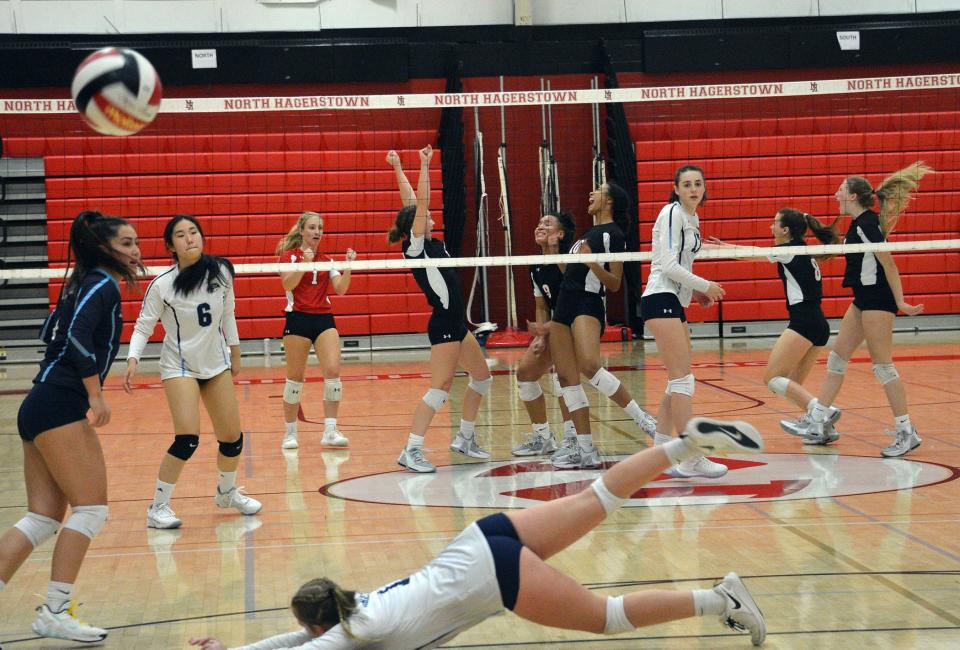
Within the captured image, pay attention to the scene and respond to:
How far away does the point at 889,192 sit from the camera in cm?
750

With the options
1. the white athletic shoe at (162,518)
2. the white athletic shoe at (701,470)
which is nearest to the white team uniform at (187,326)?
the white athletic shoe at (162,518)

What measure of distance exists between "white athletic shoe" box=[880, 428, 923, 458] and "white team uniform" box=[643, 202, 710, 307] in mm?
1741

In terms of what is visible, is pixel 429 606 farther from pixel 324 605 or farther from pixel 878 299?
pixel 878 299

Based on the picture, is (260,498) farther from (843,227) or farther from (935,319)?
(935,319)

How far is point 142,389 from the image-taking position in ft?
39.4

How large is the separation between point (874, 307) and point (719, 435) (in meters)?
4.11

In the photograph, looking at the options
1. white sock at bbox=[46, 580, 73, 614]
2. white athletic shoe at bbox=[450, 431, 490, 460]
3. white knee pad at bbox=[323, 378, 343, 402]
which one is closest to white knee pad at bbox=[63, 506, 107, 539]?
white sock at bbox=[46, 580, 73, 614]

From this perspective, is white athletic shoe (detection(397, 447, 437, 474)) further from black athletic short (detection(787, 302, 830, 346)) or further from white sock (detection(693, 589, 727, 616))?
white sock (detection(693, 589, 727, 616))

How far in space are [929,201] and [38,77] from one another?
13483mm

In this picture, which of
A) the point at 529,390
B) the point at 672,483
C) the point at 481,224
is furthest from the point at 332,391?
the point at 481,224

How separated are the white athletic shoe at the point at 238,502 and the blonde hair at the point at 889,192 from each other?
4497 mm

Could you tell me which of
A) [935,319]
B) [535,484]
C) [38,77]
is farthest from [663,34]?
[535,484]

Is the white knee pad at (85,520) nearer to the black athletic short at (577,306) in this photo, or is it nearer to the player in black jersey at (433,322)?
the player in black jersey at (433,322)

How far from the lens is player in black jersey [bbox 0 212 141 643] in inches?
154
